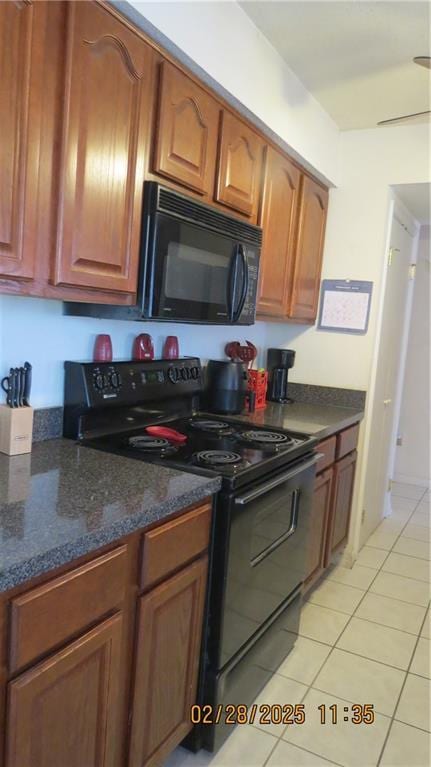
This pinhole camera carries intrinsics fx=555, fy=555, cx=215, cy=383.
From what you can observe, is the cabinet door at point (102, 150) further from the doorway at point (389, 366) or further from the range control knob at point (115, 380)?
the doorway at point (389, 366)

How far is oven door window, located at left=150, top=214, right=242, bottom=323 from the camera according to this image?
5.48 feet

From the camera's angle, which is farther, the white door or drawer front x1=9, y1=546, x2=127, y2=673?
the white door

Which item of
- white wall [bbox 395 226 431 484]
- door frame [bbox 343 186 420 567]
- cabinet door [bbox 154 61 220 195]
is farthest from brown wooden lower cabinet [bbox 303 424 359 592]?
white wall [bbox 395 226 431 484]

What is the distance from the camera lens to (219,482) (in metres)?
1.51

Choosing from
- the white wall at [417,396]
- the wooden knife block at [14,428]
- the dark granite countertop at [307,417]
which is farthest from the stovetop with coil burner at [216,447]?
the white wall at [417,396]

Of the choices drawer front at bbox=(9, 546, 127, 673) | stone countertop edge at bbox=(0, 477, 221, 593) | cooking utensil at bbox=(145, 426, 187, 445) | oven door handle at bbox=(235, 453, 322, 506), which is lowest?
drawer front at bbox=(9, 546, 127, 673)

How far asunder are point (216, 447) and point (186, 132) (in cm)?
103

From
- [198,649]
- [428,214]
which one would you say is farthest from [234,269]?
[428,214]

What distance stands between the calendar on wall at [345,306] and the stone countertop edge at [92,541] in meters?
1.84

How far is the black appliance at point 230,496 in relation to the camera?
1585 millimetres

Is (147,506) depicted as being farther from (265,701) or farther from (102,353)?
(265,701)

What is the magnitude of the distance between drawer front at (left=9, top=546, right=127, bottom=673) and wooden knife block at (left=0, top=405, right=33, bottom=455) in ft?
1.71

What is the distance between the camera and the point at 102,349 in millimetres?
1921

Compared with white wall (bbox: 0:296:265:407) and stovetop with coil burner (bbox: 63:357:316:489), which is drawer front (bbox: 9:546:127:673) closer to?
stovetop with coil burner (bbox: 63:357:316:489)
